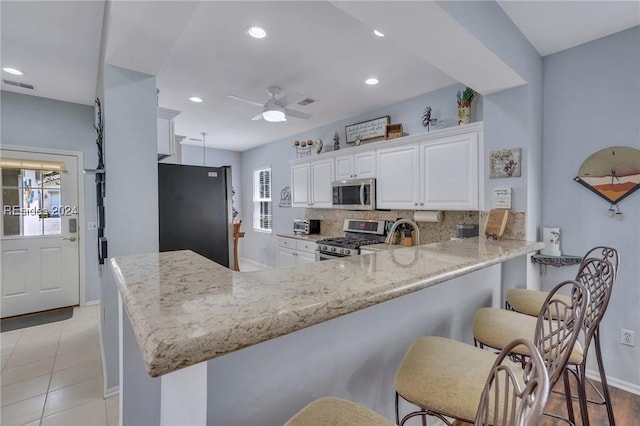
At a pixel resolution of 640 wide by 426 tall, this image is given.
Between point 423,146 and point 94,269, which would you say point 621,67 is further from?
point 94,269

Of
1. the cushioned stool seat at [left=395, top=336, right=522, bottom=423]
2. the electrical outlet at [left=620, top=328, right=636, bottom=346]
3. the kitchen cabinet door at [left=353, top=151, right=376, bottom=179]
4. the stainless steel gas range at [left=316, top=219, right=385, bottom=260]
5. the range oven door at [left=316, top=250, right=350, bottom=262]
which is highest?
the kitchen cabinet door at [left=353, top=151, right=376, bottom=179]

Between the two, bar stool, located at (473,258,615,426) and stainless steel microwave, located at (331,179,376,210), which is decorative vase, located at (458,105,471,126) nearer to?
stainless steel microwave, located at (331,179,376,210)

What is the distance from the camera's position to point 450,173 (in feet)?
9.73

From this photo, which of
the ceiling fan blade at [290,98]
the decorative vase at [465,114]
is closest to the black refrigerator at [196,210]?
the ceiling fan blade at [290,98]

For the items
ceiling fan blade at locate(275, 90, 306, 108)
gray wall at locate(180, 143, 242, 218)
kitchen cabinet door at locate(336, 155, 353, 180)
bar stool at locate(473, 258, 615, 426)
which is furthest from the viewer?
gray wall at locate(180, 143, 242, 218)

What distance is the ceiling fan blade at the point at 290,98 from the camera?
9.17 ft

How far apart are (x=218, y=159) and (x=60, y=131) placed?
3085 mm

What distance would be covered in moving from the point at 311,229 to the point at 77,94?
3.52m

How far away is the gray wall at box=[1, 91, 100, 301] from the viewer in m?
3.54

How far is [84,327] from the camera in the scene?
337 centimetres

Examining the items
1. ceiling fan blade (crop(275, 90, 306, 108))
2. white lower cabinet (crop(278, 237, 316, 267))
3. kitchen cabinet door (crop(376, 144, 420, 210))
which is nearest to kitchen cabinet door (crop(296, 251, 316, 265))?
white lower cabinet (crop(278, 237, 316, 267))

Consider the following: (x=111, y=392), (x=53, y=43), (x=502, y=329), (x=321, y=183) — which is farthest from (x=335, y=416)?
(x=321, y=183)

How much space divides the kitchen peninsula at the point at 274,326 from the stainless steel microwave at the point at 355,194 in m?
2.22

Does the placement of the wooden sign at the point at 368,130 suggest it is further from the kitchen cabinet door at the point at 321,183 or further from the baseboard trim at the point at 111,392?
the baseboard trim at the point at 111,392
